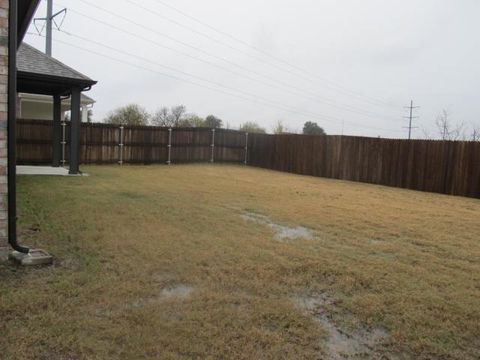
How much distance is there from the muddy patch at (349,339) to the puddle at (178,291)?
93 centimetres

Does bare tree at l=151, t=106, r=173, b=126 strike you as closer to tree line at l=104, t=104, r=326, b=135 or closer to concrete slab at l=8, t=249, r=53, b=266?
tree line at l=104, t=104, r=326, b=135

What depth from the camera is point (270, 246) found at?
5.43 m

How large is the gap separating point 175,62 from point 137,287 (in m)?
27.1

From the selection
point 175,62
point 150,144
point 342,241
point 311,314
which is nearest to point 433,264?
point 342,241

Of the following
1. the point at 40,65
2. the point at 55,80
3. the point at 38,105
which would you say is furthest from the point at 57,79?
the point at 38,105

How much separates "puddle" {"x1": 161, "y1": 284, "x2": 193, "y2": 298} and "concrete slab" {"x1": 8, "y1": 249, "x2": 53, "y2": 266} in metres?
1.35

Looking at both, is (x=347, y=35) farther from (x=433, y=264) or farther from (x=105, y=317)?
(x=105, y=317)

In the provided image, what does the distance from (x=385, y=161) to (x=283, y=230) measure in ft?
33.4

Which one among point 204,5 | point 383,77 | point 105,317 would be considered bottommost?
point 105,317

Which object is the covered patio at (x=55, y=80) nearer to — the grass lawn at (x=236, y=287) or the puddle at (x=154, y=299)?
the grass lawn at (x=236, y=287)

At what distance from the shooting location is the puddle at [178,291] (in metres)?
3.72

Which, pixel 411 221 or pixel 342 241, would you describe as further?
pixel 411 221

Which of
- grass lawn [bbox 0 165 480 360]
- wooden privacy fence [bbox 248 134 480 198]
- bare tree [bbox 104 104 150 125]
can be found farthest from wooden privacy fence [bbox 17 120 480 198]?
bare tree [bbox 104 104 150 125]

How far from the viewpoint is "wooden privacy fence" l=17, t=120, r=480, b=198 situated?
13648 millimetres
